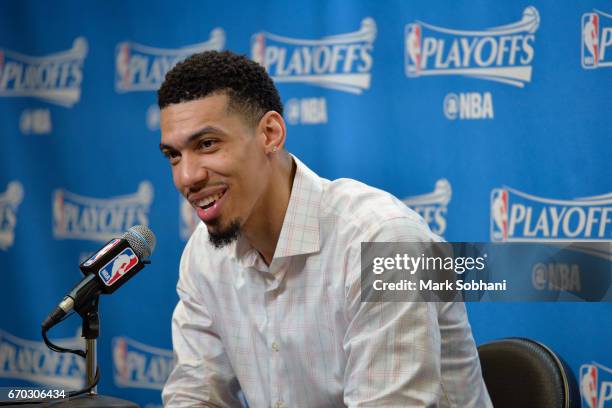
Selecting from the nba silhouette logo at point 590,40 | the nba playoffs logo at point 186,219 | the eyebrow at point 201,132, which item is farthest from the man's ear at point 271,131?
the nba playoffs logo at point 186,219

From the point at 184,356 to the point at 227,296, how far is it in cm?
19

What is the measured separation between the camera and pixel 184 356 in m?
1.99

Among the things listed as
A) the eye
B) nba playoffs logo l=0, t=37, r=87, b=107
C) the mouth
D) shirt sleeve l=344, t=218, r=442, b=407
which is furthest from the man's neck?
nba playoffs logo l=0, t=37, r=87, b=107

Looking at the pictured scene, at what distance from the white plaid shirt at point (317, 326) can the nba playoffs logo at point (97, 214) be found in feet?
4.31

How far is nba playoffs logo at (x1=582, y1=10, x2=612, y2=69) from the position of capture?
259 centimetres

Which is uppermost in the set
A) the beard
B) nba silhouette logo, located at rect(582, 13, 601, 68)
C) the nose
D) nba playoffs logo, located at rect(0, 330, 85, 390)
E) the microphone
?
nba silhouette logo, located at rect(582, 13, 601, 68)

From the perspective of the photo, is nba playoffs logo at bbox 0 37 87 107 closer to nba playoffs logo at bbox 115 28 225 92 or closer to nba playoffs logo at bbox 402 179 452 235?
nba playoffs logo at bbox 115 28 225 92

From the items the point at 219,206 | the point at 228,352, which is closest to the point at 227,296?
the point at 228,352

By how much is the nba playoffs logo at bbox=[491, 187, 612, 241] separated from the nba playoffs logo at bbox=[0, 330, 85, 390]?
76.0 inches

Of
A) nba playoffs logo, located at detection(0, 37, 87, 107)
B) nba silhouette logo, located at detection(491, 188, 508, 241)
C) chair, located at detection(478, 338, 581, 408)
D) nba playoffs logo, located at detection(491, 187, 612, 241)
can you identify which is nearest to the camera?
chair, located at detection(478, 338, 581, 408)

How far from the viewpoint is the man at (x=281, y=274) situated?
5.27ft

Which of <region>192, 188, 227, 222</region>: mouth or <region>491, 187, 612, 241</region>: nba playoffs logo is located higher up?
<region>192, 188, 227, 222</region>: mouth

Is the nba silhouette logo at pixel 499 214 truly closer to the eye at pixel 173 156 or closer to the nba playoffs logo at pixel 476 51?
the nba playoffs logo at pixel 476 51

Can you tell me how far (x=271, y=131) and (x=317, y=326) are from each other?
1.55 feet
